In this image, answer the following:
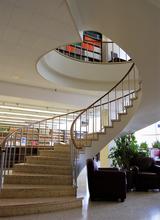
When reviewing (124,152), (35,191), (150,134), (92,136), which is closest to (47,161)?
(35,191)

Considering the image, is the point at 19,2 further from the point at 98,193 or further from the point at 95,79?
the point at 95,79

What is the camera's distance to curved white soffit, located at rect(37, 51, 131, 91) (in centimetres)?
753

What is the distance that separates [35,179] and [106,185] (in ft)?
5.53

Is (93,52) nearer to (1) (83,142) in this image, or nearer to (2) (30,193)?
(1) (83,142)

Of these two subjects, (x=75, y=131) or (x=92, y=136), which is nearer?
(x=75, y=131)

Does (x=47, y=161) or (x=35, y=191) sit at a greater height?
(x=47, y=161)

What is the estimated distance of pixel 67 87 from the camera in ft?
27.3

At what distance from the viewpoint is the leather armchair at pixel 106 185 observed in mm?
5215

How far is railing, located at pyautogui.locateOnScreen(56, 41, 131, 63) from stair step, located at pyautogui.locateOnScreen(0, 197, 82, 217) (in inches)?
210

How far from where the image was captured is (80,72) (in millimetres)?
8406

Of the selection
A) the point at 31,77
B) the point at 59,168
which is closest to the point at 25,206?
the point at 59,168

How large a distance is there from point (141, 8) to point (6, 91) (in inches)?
229

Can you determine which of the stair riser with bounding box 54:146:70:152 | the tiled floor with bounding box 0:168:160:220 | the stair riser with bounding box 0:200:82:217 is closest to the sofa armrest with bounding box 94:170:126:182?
the tiled floor with bounding box 0:168:160:220

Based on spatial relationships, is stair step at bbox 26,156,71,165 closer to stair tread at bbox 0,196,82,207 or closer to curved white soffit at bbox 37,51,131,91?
stair tread at bbox 0,196,82,207
